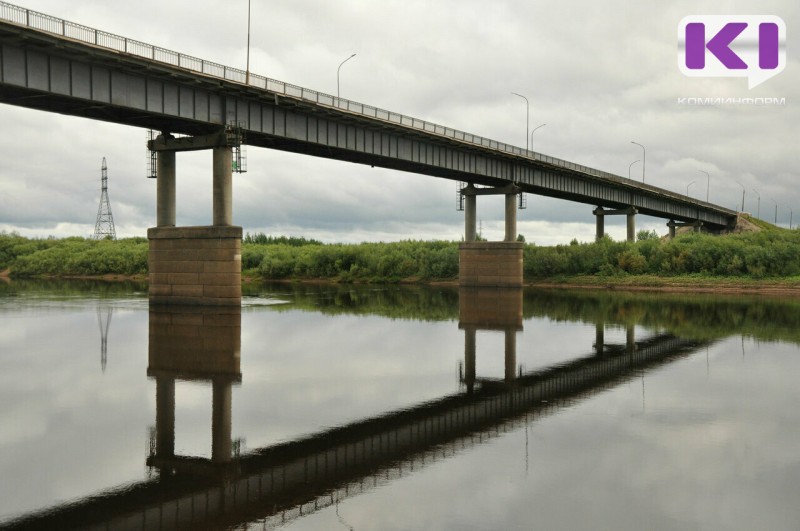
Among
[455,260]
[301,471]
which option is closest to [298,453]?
[301,471]

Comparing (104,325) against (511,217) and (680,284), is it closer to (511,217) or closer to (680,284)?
(511,217)

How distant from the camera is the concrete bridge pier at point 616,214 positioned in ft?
363

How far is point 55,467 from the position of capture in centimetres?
1317

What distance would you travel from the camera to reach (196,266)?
47281mm

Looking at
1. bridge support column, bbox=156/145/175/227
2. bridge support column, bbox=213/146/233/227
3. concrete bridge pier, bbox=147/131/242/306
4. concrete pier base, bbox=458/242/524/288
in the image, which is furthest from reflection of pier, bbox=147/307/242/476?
concrete pier base, bbox=458/242/524/288

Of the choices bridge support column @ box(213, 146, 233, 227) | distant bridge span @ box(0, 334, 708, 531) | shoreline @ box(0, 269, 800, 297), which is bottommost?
distant bridge span @ box(0, 334, 708, 531)

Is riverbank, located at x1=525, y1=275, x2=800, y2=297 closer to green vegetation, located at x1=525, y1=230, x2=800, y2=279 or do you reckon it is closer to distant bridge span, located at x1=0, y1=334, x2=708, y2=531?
green vegetation, located at x1=525, y1=230, x2=800, y2=279

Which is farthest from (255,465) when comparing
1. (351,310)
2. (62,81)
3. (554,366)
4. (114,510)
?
(351,310)

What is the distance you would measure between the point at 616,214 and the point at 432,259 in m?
30.3

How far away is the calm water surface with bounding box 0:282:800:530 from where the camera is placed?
11164 millimetres

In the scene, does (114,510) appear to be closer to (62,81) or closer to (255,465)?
(255,465)

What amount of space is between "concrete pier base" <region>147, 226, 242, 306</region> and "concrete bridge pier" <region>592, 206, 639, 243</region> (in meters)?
74.1

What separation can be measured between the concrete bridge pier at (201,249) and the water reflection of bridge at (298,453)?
19846 mm

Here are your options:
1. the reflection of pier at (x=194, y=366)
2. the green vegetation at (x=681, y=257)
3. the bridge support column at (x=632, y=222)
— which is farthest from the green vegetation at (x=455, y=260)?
the reflection of pier at (x=194, y=366)
